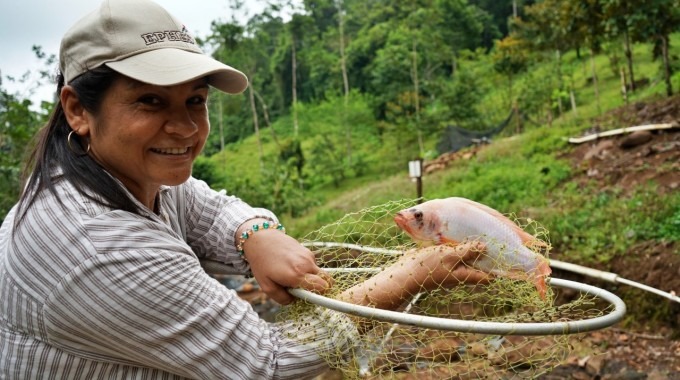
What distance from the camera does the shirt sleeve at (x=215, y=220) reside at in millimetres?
1810

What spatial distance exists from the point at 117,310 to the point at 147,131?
40 cm

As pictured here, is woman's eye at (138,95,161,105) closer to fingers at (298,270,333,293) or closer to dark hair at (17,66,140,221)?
dark hair at (17,66,140,221)

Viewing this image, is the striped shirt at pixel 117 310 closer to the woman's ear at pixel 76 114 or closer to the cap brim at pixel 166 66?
the woman's ear at pixel 76 114

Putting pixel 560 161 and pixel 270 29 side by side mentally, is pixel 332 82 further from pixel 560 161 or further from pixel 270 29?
pixel 560 161

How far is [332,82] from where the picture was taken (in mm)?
30141

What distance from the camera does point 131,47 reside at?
134 cm

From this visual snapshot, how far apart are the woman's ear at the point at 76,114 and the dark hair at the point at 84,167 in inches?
1.1

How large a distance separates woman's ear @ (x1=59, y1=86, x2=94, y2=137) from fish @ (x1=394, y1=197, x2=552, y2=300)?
0.77m

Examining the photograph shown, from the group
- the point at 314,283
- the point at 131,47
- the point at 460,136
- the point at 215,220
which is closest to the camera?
the point at 131,47

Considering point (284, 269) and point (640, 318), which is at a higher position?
point (284, 269)

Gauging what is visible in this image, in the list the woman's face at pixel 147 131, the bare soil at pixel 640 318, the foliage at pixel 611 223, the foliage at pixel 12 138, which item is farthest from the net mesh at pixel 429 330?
the foliage at pixel 12 138

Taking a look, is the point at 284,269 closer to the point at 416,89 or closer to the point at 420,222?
the point at 420,222

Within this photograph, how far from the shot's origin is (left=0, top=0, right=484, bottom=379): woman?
1242 mm

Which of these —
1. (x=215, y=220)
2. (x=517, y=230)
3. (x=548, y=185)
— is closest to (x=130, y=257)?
(x=215, y=220)
